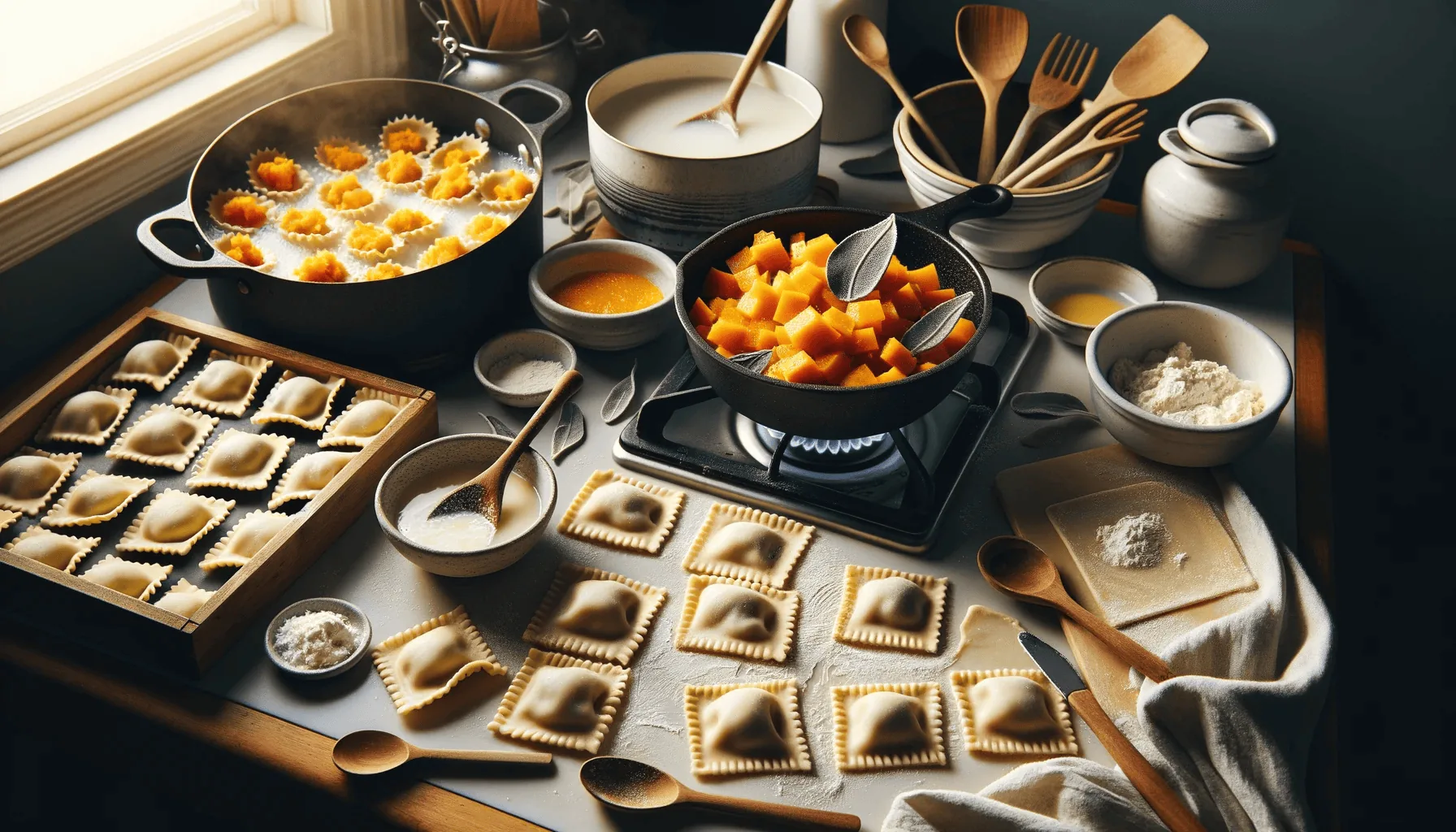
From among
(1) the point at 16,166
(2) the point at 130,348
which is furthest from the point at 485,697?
(1) the point at 16,166

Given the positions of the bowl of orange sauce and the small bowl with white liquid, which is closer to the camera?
the small bowl with white liquid

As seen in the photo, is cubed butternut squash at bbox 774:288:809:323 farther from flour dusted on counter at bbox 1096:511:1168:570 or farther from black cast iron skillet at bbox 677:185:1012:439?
flour dusted on counter at bbox 1096:511:1168:570

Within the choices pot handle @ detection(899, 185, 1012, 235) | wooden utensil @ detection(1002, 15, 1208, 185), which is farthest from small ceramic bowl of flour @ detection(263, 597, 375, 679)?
wooden utensil @ detection(1002, 15, 1208, 185)

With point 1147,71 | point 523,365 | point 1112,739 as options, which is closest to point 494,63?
point 523,365

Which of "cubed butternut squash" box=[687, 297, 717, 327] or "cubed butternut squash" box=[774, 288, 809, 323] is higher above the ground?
"cubed butternut squash" box=[774, 288, 809, 323]

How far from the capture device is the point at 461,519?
1.28m

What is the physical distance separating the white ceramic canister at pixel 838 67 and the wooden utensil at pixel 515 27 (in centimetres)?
47

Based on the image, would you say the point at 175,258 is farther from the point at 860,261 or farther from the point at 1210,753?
the point at 1210,753

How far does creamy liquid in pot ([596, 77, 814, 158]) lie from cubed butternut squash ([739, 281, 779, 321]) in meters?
0.42

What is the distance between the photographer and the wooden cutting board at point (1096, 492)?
118 centimetres

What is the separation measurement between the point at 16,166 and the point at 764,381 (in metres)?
1.11

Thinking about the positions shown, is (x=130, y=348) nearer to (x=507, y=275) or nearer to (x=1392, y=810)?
(x=507, y=275)

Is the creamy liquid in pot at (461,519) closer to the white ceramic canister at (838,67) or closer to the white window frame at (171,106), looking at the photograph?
the white window frame at (171,106)

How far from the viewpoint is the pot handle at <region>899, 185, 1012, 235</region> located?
154 cm
